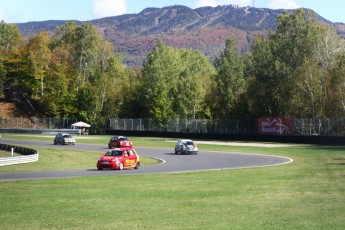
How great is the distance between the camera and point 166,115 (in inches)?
4272

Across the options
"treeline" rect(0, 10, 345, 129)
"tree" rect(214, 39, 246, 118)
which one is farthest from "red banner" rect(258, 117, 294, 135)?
"tree" rect(214, 39, 246, 118)

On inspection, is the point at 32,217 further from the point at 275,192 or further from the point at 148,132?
the point at 148,132

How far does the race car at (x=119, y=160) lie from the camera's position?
118ft

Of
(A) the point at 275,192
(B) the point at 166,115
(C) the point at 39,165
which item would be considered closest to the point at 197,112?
(B) the point at 166,115

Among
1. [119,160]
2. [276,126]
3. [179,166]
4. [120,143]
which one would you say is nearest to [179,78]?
[276,126]

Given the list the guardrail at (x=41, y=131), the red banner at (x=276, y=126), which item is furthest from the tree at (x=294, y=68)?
the guardrail at (x=41, y=131)

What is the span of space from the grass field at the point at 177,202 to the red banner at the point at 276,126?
160 feet

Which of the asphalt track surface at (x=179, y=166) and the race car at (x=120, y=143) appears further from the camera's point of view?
the race car at (x=120, y=143)

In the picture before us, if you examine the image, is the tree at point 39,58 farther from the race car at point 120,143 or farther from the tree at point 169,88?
the race car at point 120,143

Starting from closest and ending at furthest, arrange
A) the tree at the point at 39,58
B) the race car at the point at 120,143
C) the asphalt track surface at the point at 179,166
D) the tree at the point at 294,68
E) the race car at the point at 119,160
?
the asphalt track surface at the point at 179,166
the race car at the point at 119,160
the race car at the point at 120,143
the tree at the point at 294,68
the tree at the point at 39,58

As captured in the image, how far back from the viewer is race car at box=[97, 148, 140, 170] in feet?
118

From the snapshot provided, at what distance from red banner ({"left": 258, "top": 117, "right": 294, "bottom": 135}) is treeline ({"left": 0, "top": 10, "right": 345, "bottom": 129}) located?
6740 millimetres

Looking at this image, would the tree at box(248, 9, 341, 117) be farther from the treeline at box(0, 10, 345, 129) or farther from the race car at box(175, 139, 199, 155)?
the race car at box(175, 139, 199, 155)

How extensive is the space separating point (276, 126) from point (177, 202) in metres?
61.7
